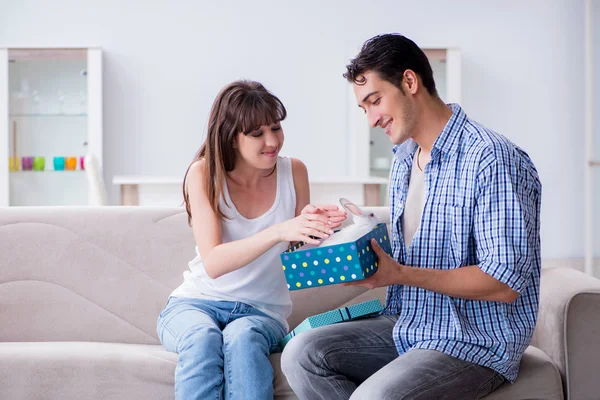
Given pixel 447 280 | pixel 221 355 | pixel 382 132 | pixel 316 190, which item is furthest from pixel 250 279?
pixel 382 132

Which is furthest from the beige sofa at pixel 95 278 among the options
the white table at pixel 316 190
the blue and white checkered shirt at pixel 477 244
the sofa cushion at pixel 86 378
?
the white table at pixel 316 190

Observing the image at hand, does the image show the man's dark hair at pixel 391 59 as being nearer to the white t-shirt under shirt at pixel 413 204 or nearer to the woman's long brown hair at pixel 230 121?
the white t-shirt under shirt at pixel 413 204

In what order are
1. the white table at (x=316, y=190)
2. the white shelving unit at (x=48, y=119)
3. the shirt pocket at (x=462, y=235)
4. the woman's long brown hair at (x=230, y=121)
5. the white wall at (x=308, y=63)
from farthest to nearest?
the white wall at (x=308, y=63), the white shelving unit at (x=48, y=119), the white table at (x=316, y=190), the woman's long brown hair at (x=230, y=121), the shirt pocket at (x=462, y=235)

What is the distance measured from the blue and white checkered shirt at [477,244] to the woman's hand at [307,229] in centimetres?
22

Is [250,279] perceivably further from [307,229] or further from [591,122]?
[591,122]

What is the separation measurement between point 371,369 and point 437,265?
29 cm

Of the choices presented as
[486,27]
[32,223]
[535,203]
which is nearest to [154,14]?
[486,27]

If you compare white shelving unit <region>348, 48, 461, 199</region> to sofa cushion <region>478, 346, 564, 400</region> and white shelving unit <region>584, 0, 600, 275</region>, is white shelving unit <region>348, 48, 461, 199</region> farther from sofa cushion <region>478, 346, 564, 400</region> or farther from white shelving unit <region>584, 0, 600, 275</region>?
sofa cushion <region>478, 346, 564, 400</region>

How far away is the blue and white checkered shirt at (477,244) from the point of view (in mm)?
1535

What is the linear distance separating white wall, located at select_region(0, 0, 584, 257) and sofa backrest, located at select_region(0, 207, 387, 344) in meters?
3.45

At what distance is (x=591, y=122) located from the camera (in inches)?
206

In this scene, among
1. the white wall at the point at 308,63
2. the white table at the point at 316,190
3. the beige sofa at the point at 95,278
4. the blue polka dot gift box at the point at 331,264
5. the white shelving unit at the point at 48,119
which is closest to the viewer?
the blue polka dot gift box at the point at 331,264

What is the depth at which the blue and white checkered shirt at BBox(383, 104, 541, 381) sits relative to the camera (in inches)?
60.4

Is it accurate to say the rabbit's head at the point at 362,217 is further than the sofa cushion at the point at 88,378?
No
